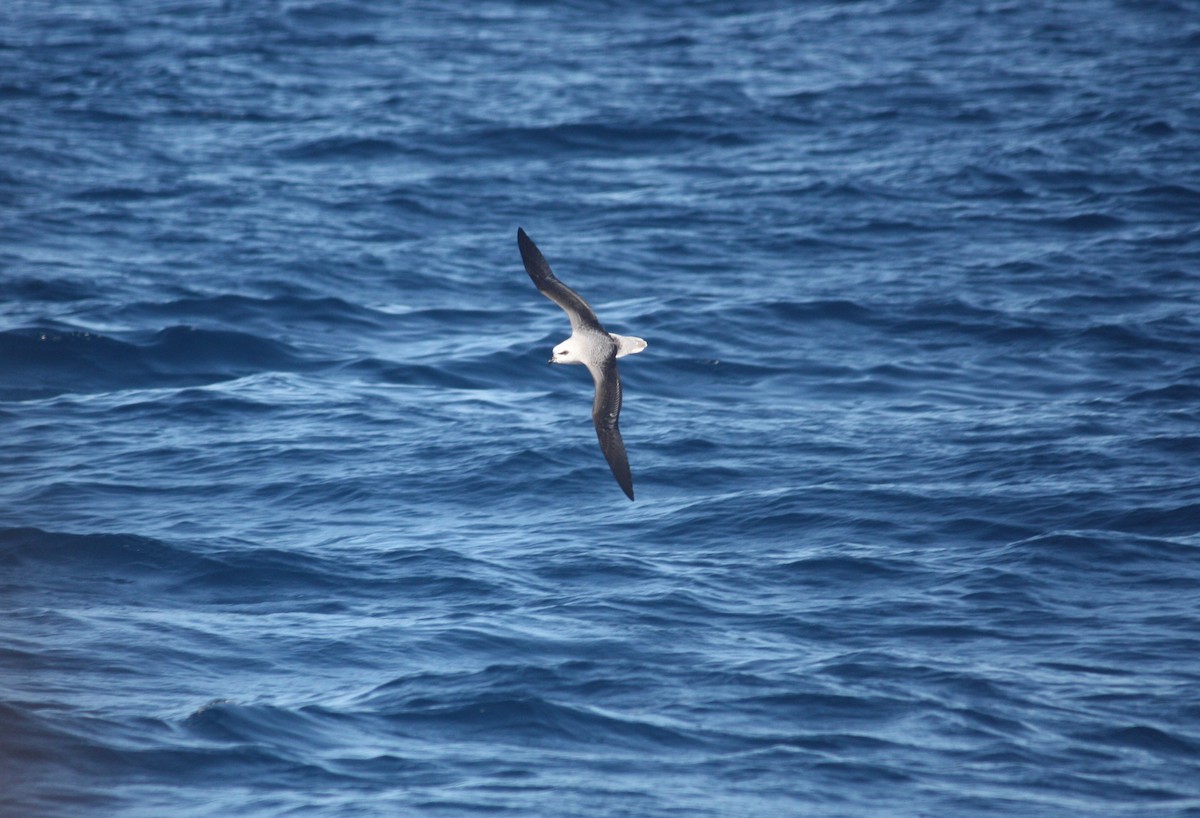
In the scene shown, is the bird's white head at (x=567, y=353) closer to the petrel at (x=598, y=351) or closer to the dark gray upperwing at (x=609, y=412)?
the petrel at (x=598, y=351)

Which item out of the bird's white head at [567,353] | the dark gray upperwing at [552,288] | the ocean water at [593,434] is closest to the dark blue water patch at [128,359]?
the ocean water at [593,434]

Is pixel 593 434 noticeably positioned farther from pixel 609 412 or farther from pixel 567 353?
pixel 567 353

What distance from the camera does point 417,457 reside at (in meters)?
13.5

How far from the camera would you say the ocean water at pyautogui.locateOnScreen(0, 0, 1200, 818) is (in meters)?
9.17

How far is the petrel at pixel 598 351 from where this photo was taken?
Answer: 10047 mm

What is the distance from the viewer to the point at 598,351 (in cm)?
1045

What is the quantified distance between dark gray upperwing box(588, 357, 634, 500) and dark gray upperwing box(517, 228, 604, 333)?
394 mm

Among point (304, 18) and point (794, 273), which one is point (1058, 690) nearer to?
point (794, 273)

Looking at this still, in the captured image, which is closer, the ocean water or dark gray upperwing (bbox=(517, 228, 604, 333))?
the ocean water

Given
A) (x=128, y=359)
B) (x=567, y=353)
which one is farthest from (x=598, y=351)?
(x=128, y=359)

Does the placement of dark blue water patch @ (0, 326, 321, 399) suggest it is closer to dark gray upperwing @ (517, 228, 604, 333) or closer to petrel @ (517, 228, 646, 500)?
petrel @ (517, 228, 646, 500)

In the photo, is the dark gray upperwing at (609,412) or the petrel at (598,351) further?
the dark gray upperwing at (609,412)

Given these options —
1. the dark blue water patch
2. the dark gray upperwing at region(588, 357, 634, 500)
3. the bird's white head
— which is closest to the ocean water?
the dark blue water patch

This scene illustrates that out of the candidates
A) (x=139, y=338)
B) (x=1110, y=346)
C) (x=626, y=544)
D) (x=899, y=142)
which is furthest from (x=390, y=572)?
(x=899, y=142)
